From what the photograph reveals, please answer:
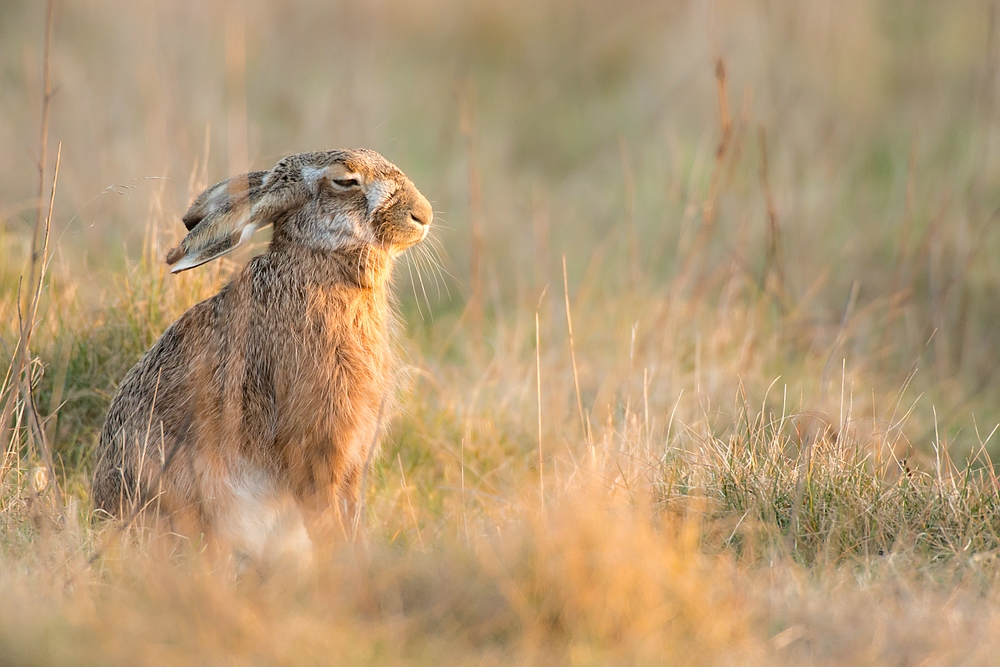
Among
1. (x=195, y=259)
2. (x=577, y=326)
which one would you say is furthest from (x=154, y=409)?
(x=577, y=326)

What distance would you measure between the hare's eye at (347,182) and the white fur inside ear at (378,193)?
4 cm

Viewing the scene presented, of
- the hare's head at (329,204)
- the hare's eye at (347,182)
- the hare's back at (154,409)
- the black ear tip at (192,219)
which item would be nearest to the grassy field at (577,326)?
the hare's back at (154,409)

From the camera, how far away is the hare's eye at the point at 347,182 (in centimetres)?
356

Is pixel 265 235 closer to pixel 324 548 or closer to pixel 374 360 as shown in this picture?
pixel 374 360

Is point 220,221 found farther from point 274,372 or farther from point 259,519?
point 259,519

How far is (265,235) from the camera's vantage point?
570 centimetres

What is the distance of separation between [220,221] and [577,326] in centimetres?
244

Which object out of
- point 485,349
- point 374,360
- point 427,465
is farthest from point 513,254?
point 374,360

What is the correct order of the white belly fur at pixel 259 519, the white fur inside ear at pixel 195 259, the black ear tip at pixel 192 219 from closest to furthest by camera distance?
the white belly fur at pixel 259 519 → the white fur inside ear at pixel 195 259 → the black ear tip at pixel 192 219

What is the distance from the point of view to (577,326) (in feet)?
18.0

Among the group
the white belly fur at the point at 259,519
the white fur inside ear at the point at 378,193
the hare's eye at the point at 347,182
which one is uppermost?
the hare's eye at the point at 347,182

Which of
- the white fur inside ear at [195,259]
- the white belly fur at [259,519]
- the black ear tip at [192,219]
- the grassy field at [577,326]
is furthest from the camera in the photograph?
the black ear tip at [192,219]

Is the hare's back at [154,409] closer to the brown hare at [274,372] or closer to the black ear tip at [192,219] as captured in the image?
the brown hare at [274,372]

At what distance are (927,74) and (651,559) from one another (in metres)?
6.92
